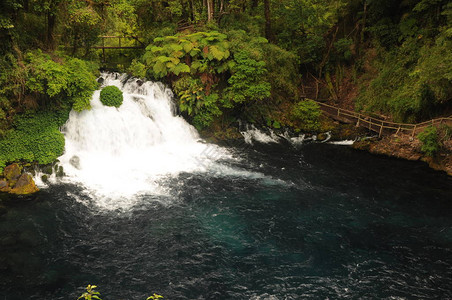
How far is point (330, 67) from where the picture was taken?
2714cm

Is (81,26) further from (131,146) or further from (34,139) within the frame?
(131,146)

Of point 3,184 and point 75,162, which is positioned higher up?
point 75,162

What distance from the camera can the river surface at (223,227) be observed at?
401 inches

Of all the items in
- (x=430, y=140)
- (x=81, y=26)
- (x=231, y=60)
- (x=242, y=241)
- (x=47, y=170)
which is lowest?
(x=242, y=241)

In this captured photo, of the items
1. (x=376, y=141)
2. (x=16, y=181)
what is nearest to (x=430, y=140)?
(x=376, y=141)

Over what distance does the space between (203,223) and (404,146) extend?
1321 centimetres

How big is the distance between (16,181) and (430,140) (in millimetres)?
20208

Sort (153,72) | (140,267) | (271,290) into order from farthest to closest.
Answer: (153,72)
(140,267)
(271,290)

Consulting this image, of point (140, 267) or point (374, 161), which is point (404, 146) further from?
point (140, 267)

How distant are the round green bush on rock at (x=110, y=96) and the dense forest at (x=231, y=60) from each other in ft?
2.19

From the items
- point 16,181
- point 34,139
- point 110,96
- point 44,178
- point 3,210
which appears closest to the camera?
point 3,210

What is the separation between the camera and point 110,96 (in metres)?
18.9

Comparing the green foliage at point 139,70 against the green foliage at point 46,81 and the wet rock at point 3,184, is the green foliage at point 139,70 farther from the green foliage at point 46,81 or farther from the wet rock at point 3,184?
the wet rock at point 3,184

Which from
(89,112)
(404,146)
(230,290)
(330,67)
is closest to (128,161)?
(89,112)
